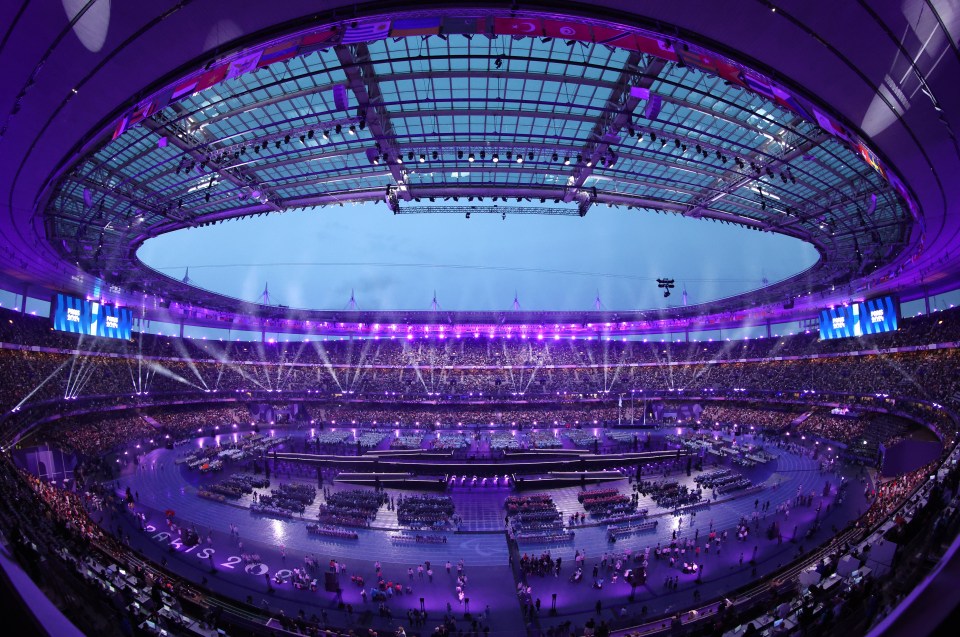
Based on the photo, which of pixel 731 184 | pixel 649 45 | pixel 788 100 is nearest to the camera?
pixel 649 45

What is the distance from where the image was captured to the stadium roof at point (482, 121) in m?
8.55

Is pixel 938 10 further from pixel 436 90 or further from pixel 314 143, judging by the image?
pixel 314 143

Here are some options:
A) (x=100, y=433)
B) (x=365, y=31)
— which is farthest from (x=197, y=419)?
(x=365, y=31)

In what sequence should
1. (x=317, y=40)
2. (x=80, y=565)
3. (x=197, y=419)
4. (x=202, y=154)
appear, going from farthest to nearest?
(x=197, y=419) → (x=202, y=154) → (x=80, y=565) → (x=317, y=40)

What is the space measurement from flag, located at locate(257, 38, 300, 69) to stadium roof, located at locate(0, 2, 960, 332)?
0.18 ft

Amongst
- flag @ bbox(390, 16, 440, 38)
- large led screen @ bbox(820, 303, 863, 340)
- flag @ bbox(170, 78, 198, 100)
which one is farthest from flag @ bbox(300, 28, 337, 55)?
large led screen @ bbox(820, 303, 863, 340)

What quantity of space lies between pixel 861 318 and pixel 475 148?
119 feet

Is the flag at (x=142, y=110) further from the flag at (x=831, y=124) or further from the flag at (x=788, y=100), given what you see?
the flag at (x=831, y=124)

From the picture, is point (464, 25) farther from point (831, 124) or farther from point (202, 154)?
point (202, 154)

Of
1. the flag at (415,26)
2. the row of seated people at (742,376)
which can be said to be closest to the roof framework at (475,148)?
the flag at (415,26)

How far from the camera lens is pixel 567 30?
895 centimetres

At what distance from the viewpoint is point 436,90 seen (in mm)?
13586

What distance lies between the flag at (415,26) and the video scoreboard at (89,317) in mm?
37287

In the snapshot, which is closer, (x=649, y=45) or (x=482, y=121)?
(x=649, y=45)
